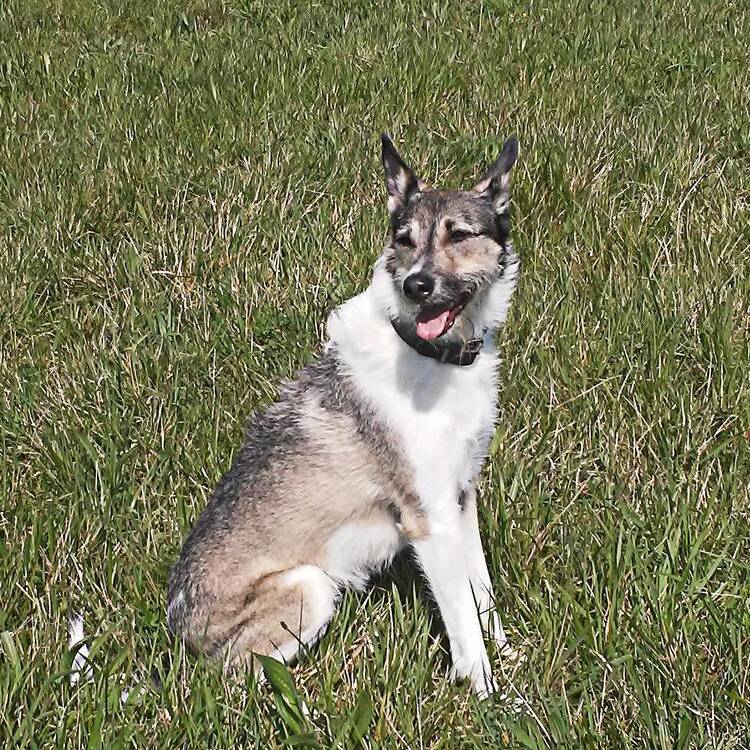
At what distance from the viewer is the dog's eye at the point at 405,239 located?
11.0 feet

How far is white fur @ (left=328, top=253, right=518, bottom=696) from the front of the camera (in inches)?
125

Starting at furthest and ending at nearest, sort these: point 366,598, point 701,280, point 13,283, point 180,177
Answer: point 180,177 < point 13,283 < point 701,280 < point 366,598

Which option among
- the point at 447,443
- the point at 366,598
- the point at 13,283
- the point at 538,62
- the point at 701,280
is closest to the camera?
the point at 447,443

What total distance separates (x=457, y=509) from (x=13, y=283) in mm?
3069

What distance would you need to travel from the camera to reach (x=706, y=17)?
842 cm

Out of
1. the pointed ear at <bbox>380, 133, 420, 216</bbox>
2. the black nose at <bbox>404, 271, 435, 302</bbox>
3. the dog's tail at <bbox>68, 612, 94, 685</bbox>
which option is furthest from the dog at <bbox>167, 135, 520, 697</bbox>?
the dog's tail at <bbox>68, 612, 94, 685</bbox>

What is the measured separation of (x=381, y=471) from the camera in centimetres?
326

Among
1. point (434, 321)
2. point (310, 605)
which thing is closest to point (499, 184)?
point (434, 321)

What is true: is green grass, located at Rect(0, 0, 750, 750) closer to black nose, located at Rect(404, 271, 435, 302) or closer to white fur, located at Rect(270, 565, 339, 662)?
white fur, located at Rect(270, 565, 339, 662)

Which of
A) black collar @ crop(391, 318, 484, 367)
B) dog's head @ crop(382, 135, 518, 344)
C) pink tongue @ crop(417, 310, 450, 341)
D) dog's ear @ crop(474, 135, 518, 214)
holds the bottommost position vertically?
black collar @ crop(391, 318, 484, 367)

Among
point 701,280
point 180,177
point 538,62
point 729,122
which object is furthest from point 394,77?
point 701,280

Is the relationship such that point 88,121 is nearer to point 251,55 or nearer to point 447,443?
point 251,55

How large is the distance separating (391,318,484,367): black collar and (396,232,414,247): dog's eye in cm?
29

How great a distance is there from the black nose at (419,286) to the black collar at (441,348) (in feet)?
0.66
